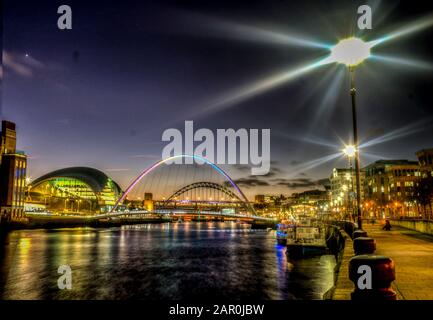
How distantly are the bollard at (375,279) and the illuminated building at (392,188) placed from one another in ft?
380

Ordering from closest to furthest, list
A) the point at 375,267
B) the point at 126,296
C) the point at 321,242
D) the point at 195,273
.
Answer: the point at 375,267 < the point at 126,296 < the point at 195,273 < the point at 321,242

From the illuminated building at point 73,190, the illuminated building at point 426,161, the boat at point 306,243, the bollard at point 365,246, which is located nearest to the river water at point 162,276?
the boat at point 306,243

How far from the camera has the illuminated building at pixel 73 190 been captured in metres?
155

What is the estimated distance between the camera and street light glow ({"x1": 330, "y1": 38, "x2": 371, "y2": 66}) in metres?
13.4

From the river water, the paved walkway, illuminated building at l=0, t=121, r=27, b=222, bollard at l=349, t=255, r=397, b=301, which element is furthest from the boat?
illuminated building at l=0, t=121, r=27, b=222

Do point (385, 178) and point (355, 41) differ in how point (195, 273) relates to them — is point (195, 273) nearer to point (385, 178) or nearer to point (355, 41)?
point (355, 41)

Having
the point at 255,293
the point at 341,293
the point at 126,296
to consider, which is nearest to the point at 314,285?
the point at 255,293

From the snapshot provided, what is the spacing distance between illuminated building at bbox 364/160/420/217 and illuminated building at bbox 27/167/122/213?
11317 centimetres

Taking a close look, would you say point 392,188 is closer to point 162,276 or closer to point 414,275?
point 162,276

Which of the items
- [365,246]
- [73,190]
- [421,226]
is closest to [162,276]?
[421,226]

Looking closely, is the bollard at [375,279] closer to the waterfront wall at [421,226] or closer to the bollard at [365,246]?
Result: the bollard at [365,246]

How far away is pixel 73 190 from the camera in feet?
566

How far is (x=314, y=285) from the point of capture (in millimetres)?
25828

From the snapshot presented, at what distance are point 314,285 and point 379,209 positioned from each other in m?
111
